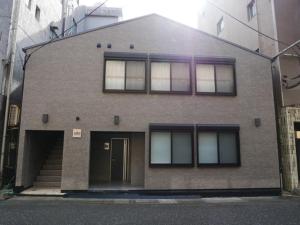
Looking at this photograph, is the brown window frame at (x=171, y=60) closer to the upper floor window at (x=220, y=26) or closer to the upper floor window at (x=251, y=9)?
the upper floor window at (x=251, y=9)

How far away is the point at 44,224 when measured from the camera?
6348mm

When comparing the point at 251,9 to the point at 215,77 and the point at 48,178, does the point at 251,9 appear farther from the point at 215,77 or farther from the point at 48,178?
the point at 48,178

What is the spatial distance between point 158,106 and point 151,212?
4429mm

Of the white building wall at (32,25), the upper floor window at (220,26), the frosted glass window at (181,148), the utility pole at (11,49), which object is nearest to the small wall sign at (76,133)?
the utility pole at (11,49)

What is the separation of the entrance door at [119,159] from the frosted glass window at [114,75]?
10.6ft

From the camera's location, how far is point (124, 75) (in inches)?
420

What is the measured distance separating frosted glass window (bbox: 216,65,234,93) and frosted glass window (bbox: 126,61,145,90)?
3.40 metres

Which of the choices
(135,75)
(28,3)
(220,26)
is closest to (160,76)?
(135,75)

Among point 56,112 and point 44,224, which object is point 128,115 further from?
point 44,224

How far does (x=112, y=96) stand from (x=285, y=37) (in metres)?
8.71

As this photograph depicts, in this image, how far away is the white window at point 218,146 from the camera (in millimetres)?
10398

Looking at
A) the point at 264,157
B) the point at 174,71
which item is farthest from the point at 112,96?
the point at 264,157

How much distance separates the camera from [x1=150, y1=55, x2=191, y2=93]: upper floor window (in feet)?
35.2

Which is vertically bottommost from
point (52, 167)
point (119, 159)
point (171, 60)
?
point (52, 167)
